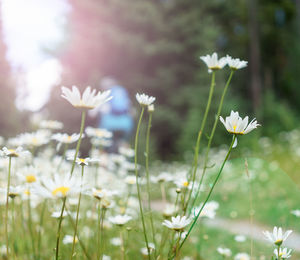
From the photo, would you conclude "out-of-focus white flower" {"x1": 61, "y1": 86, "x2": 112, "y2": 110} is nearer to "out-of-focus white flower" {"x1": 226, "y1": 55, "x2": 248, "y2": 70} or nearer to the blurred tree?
"out-of-focus white flower" {"x1": 226, "y1": 55, "x2": 248, "y2": 70}

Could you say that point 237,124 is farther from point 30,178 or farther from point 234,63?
point 30,178

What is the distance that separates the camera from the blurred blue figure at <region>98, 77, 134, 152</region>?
11898 mm

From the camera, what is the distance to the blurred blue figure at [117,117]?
11898 mm

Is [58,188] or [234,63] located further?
[234,63]

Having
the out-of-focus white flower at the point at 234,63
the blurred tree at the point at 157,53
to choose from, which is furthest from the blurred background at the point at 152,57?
the out-of-focus white flower at the point at 234,63

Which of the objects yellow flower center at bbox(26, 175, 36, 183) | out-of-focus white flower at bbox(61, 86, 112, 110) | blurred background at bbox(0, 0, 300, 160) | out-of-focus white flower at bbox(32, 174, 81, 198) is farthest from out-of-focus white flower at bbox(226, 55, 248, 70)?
blurred background at bbox(0, 0, 300, 160)

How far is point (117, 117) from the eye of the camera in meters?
12.7

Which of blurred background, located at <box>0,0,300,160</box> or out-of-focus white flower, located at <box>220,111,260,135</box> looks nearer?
out-of-focus white flower, located at <box>220,111,260,135</box>

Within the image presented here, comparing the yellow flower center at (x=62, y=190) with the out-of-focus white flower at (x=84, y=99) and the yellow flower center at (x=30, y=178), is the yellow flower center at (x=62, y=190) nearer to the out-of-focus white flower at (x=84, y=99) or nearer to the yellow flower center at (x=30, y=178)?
the out-of-focus white flower at (x=84, y=99)

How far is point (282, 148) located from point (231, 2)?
10944 mm

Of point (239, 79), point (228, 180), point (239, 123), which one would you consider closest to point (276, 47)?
point (239, 79)

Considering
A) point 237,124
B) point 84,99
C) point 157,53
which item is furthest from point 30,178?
point 157,53

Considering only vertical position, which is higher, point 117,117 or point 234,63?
point 117,117

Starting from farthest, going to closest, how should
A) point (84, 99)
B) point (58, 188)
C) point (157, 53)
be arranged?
point (157, 53) → point (84, 99) → point (58, 188)
